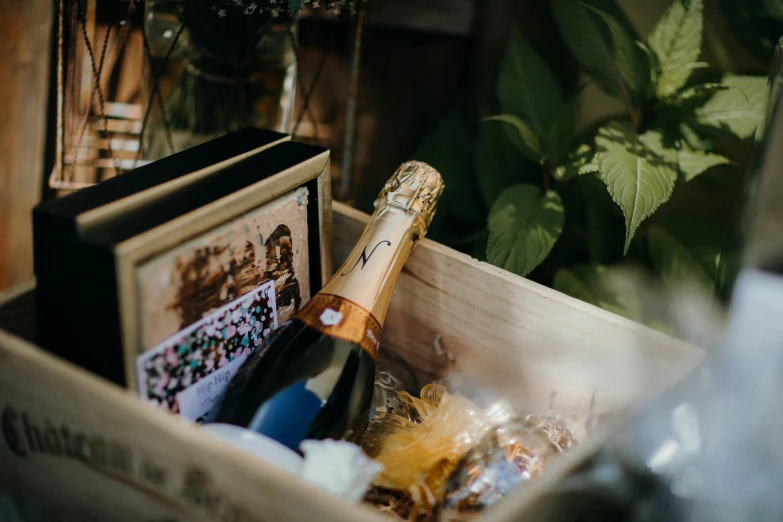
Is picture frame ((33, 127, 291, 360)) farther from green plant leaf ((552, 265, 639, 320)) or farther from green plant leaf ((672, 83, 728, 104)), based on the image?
green plant leaf ((672, 83, 728, 104))

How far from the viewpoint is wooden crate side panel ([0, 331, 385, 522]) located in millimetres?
386

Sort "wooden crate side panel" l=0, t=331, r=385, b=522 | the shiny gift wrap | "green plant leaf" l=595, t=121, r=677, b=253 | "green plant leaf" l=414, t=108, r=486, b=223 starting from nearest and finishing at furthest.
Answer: "wooden crate side panel" l=0, t=331, r=385, b=522, the shiny gift wrap, "green plant leaf" l=595, t=121, r=677, b=253, "green plant leaf" l=414, t=108, r=486, b=223

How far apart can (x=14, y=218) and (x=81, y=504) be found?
16.7 inches

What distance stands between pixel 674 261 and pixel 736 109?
178mm

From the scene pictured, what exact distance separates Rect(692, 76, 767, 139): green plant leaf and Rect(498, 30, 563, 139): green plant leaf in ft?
0.53

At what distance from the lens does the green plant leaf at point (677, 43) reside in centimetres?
73

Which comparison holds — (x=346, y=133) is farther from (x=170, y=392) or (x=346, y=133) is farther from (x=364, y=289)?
(x=170, y=392)

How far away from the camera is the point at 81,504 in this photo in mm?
475

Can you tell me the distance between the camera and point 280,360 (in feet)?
1.80

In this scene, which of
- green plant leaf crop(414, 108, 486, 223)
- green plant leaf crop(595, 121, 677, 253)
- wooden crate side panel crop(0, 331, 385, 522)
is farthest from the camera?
green plant leaf crop(414, 108, 486, 223)

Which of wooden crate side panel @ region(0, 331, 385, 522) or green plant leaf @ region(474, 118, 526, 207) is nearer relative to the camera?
wooden crate side panel @ region(0, 331, 385, 522)

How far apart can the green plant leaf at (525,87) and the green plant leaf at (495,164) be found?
0.04m

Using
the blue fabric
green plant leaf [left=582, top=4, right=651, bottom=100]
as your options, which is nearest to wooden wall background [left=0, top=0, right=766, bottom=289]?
green plant leaf [left=582, top=4, right=651, bottom=100]

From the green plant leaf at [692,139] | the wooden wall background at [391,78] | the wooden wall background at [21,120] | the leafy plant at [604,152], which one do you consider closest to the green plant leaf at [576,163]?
the leafy plant at [604,152]
